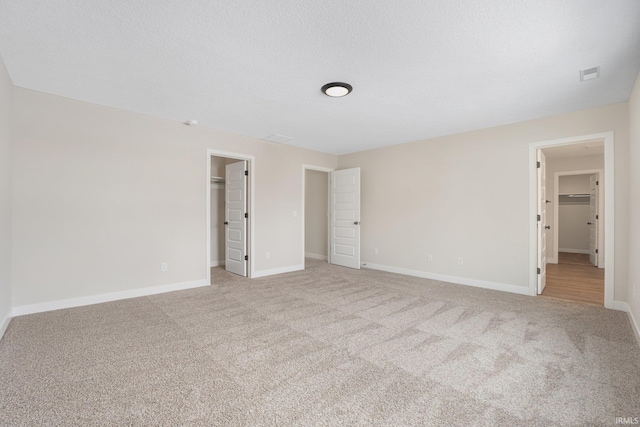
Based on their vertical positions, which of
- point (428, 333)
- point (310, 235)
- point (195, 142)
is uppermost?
point (195, 142)

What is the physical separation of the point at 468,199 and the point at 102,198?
521 cm

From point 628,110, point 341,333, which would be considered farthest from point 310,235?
point 628,110

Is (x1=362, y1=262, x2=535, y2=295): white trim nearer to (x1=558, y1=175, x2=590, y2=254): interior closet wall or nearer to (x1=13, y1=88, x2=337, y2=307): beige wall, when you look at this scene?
(x1=13, y1=88, x2=337, y2=307): beige wall

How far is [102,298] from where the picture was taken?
11.8 ft

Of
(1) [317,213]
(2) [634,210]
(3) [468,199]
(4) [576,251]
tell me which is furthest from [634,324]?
(4) [576,251]

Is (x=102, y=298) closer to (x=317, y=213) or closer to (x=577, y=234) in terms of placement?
(x=317, y=213)

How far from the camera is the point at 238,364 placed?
216 cm

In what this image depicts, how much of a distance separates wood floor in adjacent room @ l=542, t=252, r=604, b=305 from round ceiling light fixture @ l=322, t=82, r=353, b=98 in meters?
3.92

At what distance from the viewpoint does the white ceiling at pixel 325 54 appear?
189 cm

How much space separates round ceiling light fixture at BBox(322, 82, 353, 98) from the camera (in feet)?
9.51

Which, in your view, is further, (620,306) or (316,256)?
(316,256)

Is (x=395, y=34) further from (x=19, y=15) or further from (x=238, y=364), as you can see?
(x=238, y=364)

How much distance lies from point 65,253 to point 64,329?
40.5 inches

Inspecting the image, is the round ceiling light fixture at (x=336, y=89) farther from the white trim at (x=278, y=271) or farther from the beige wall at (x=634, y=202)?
the white trim at (x=278, y=271)
